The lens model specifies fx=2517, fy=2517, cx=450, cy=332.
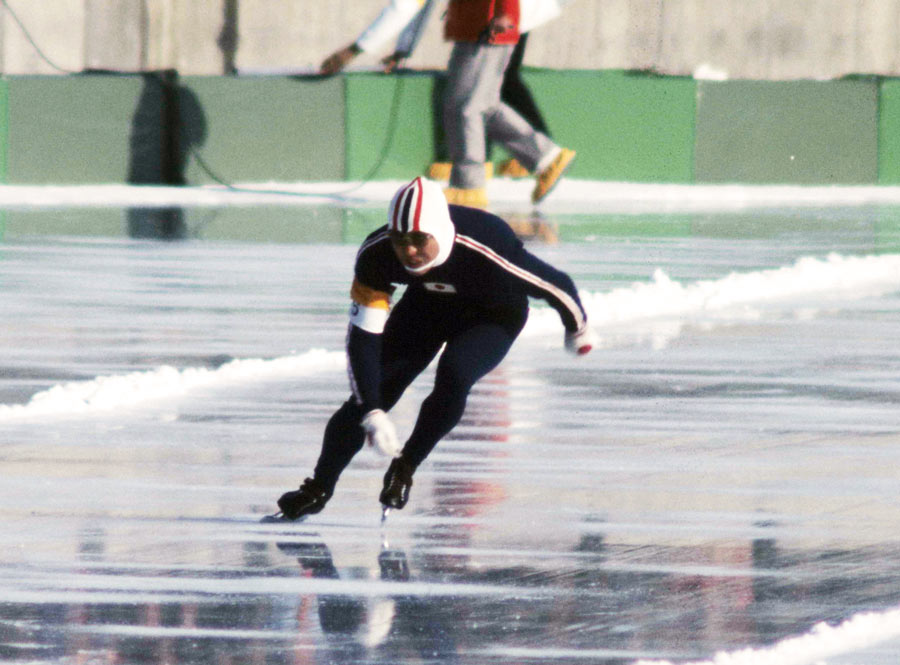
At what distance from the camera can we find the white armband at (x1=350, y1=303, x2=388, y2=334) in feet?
23.6

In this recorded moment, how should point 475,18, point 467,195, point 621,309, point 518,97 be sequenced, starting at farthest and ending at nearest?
point 518,97
point 467,195
point 475,18
point 621,309

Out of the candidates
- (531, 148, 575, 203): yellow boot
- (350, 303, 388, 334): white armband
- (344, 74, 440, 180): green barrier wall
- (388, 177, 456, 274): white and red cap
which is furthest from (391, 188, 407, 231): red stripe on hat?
(344, 74, 440, 180): green barrier wall

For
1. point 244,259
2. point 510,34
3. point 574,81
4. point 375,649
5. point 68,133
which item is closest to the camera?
point 375,649

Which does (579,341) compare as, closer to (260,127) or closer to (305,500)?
(305,500)

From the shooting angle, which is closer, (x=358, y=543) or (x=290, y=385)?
(x=358, y=543)

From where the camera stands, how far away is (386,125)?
21.4 meters

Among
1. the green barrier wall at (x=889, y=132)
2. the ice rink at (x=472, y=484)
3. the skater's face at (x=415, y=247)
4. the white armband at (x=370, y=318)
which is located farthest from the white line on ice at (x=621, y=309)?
the green barrier wall at (x=889, y=132)

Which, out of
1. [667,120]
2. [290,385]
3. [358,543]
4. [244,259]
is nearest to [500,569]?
[358,543]

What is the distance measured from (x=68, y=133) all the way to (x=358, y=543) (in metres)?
14.1

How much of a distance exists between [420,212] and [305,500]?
97 cm

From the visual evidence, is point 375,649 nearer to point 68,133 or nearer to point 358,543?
point 358,543

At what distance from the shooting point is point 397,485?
7195mm

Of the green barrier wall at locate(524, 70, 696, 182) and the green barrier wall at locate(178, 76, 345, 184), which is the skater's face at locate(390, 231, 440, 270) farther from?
the green barrier wall at locate(524, 70, 696, 182)

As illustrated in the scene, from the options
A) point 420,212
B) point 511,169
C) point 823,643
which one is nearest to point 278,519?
point 420,212
